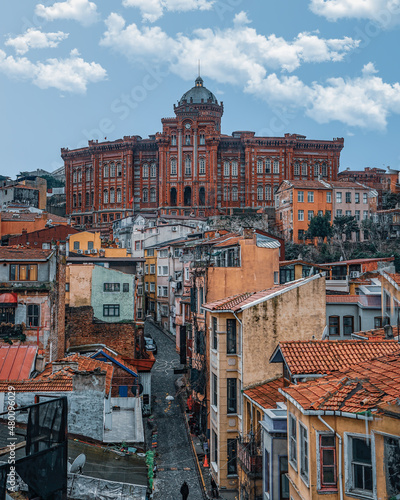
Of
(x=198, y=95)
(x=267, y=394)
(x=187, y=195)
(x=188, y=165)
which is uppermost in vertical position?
(x=198, y=95)

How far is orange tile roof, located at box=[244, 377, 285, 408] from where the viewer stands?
1780 centimetres

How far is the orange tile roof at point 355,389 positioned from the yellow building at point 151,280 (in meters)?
52.3

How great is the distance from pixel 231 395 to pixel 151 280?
143ft

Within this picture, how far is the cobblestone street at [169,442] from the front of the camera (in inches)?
977

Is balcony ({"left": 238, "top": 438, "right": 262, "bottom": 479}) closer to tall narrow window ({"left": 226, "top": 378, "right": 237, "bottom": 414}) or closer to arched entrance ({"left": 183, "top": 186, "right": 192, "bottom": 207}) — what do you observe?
tall narrow window ({"left": 226, "top": 378, "right": 237, "bottom": 414})

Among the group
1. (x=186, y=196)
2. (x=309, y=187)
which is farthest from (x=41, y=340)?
(x=186, y=196)

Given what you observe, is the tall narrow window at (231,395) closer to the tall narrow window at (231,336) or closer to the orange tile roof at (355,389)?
the tall narrow window at (231,336)

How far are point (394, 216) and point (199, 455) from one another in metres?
60.1

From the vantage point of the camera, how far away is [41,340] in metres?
32.0

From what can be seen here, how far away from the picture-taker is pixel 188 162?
101438 millimetres

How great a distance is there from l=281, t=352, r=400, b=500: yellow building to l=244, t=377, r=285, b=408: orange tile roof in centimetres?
496

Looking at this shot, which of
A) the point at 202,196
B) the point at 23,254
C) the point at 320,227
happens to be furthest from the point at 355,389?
the point at 202,196

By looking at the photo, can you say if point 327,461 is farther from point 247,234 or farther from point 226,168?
point 226,168

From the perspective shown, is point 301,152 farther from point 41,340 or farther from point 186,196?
point 41,340
